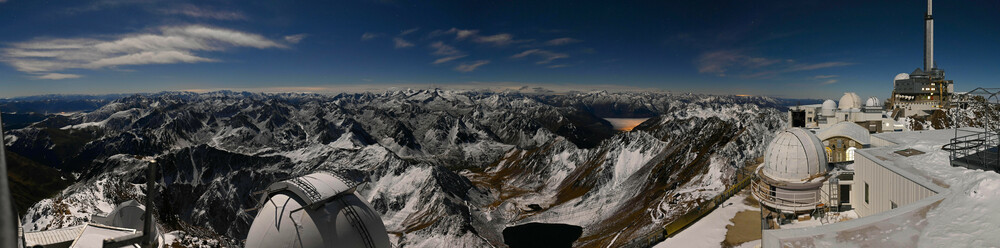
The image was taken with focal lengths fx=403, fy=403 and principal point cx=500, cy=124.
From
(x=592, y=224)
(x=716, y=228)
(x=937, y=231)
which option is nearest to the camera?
(x=937, y=231)

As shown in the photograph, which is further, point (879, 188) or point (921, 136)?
point (921, 136)

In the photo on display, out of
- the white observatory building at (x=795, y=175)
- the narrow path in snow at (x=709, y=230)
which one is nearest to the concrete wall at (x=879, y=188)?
the white observatory building at (x=795, y=175)

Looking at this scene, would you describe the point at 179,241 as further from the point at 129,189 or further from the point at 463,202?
the point at 129,189

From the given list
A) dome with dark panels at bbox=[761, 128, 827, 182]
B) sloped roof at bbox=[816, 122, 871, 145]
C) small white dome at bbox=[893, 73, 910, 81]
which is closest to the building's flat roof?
sloped roof at bbox=[816, 122, 871, 145]

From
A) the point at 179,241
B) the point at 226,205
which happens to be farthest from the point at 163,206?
the point at 179,241

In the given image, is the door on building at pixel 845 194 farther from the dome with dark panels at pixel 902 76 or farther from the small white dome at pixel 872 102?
the dome with dark panels at pixel 902 76

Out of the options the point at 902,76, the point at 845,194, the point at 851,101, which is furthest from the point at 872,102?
the point at 845,194

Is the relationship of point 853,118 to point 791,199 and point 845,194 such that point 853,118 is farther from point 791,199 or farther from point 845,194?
point 791,199
